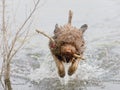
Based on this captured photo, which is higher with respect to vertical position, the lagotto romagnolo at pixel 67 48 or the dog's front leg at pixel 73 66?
the lagotto romagnolo at pixel 67 48

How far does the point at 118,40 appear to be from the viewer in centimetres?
988

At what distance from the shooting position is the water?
311 inches

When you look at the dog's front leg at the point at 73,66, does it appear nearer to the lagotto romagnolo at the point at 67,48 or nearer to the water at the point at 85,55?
the lagotto romagnolo at the point at 67,48

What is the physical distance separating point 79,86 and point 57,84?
40 centimetres

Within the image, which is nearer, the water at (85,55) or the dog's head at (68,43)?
the dog's head at (68,43)

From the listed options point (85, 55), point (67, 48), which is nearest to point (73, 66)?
point (67, 48)

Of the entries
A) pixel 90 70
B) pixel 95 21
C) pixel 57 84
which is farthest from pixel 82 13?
pixel 57 84


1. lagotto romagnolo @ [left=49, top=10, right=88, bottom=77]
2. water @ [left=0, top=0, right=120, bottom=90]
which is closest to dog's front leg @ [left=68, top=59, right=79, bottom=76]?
lagotto romagnolo @ [left=49, top=10, right=88, bottom=77]

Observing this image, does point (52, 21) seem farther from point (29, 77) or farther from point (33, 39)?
point (29, 77)

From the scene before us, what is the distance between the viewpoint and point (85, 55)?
9.28 m

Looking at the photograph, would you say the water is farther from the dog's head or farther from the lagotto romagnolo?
the dog's head

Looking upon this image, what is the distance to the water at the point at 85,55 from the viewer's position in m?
7.91

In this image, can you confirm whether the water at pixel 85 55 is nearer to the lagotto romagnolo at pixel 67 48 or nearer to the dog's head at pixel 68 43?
the lagotto romagnolo at pixel 67 48

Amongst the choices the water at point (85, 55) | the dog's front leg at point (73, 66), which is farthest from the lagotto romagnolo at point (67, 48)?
the water at point (85, 55)
